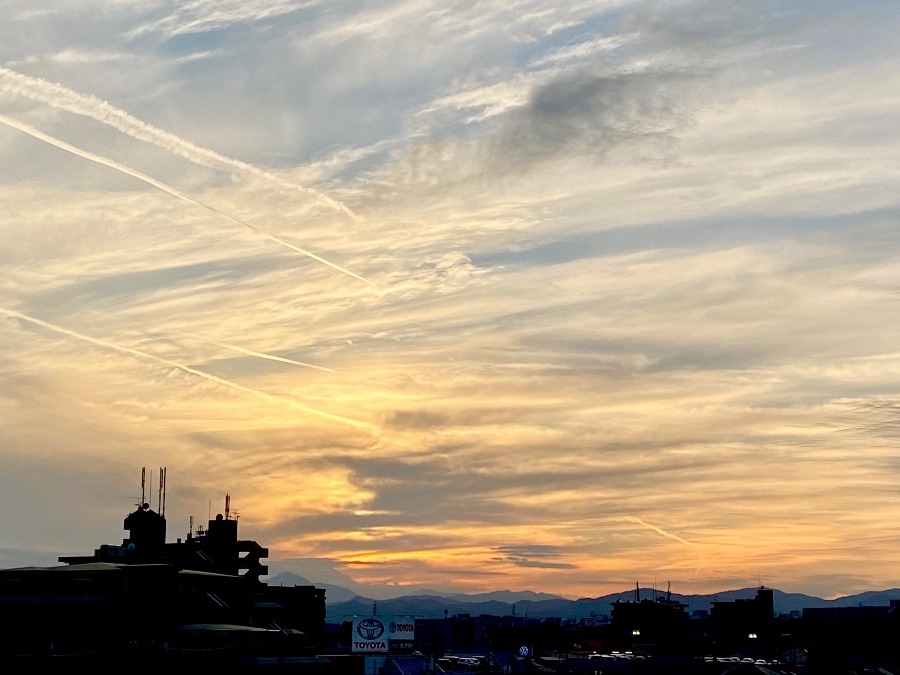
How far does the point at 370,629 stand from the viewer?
170m

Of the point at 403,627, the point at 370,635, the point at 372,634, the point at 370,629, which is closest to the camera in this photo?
the point at 370,635

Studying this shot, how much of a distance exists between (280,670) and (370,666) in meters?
40.4

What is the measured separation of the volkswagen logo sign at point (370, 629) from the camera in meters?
169

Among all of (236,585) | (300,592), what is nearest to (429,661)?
(300,592)

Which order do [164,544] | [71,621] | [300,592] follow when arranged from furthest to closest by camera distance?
[300,592] → [164,544] → [71,621]

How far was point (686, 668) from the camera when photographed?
6614 inches

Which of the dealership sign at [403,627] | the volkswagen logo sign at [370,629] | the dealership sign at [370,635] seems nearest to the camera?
the dealership sign at [370,635]

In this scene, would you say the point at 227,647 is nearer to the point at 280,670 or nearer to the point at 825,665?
the point at 280,670

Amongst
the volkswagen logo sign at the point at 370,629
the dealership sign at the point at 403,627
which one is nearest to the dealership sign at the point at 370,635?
the volkswagen logo sign at the point at 370,629

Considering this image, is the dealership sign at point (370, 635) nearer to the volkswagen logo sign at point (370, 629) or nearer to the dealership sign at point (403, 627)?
the volkswagen logo sign at point (370, 629)

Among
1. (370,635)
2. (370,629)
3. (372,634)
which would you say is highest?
(370,629)

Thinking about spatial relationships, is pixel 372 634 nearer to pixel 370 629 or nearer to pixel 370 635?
pixel 370 635

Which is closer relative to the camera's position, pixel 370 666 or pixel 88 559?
pixel 88 559

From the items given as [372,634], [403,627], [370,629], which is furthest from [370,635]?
[403,627]
